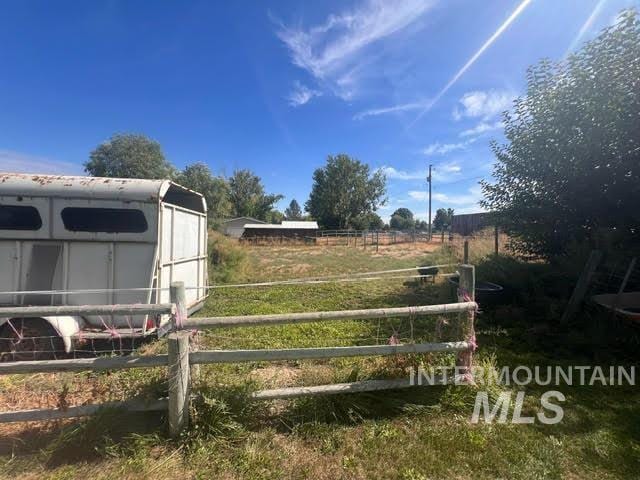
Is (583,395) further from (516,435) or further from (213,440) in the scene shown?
(213,440)

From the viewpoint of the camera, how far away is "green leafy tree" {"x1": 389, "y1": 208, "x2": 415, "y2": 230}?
3759 inches

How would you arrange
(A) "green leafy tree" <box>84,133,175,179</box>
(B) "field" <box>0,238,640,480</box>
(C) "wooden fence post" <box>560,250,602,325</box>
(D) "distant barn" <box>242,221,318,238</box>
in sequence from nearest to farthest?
1. (B) "field" <box>0,238,640,480</box>
2. (C) "wooden fence post" <box>560,250,602,325</box>
3. (A) "green leafy tree" <box>84,133,175,179</box>
4. (D) "distant barn" <box>242,221,318,238</box>

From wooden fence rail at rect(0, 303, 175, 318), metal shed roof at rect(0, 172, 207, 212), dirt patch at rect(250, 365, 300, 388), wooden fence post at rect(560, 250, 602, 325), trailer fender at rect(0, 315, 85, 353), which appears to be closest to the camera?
wooden fence rail at rect(0, 303, 175, 318)

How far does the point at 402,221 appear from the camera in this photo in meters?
97.9

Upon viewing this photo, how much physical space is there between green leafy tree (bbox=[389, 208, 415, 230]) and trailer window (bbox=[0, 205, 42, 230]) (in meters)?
90.4

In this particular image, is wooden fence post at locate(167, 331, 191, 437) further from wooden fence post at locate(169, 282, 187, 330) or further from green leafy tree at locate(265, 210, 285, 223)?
green leafy tree at locate(265, 210, 285, 223)

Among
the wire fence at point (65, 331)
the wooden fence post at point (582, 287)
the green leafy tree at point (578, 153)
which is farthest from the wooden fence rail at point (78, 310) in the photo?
the green leafy tree at point (578, 153)

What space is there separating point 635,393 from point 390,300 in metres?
4.49

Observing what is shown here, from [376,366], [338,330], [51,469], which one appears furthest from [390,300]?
[51,469]

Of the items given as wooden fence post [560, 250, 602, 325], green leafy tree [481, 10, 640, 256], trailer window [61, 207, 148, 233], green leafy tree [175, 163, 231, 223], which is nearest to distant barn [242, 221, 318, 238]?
green leafy tree [175, 163, 231, 223]

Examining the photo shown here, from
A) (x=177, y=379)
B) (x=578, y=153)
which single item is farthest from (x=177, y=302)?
(x=578, y=153)

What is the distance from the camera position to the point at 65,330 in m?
3.76

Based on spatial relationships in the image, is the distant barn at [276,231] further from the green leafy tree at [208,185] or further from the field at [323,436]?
the field at [323,436]

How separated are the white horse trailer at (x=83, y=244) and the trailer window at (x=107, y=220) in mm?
11
